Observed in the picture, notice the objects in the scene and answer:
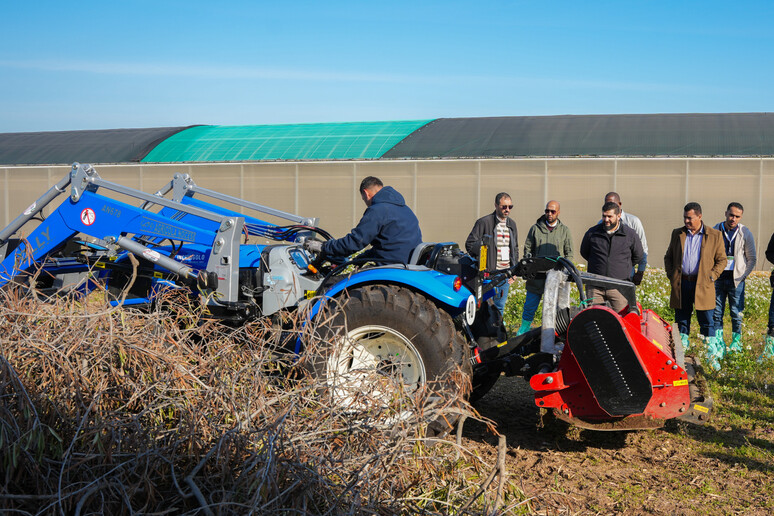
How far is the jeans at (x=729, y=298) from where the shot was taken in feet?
25.7

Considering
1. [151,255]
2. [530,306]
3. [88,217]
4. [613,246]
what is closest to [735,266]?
[613,246]

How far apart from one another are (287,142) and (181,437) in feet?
53.7

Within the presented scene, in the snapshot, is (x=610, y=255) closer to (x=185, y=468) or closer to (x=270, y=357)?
(x=270, y=357)

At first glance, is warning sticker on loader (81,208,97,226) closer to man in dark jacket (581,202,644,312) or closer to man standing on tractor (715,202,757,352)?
man in dark jacket (581,202,644,312)

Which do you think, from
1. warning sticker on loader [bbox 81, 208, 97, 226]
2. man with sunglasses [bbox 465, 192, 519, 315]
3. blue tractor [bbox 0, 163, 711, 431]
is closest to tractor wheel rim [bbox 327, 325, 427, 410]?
blue tractor [bbox 0, 163, 711, 431]

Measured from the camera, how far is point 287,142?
19.0 meters

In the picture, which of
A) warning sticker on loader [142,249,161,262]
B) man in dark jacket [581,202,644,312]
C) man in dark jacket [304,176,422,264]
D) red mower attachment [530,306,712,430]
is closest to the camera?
red mower attachment [530,306,712,430]

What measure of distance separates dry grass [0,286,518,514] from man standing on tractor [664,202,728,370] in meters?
4.47

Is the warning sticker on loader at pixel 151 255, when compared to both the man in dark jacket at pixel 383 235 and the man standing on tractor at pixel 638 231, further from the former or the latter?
the man standing on tractor at pixel 638 231

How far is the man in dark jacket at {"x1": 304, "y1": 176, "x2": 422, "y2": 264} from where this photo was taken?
5137 mm

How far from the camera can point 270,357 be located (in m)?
3.89

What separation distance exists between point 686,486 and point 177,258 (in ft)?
13.6

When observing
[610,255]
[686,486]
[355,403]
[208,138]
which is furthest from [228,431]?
[208,138]

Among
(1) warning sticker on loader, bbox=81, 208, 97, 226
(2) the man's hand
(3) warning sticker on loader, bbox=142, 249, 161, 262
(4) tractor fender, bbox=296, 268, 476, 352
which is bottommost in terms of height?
(4) tractor fender, bbox=296, 268, 476, 352
